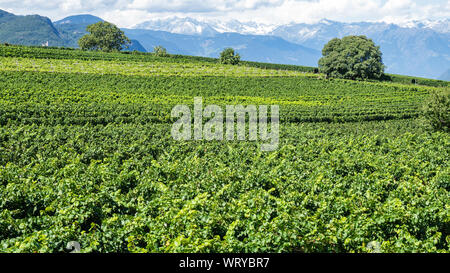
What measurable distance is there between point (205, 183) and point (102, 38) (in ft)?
330

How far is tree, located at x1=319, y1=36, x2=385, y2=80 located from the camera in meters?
70.7

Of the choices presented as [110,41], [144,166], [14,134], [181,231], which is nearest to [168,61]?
[110,41]

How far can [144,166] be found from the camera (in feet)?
53.9

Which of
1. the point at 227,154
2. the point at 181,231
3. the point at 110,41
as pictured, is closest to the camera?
the point at 181,231

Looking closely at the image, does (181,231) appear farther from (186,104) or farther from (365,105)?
(365,105)

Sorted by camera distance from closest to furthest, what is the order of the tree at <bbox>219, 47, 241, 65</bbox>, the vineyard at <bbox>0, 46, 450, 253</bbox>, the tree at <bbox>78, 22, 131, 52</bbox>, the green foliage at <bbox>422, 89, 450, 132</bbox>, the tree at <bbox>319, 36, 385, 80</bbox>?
1. the vineyard at <bbox>0, 46, 450, 253</bbox>
2. the green foliage at <bbox>422, 89, 450, 132</bbox>
3. the tree at <bbox>319, 36, 385, 80</bbox>
4. the tree at <bbox>219, 47, 241, 65</bbox>
5. the tree at <bbox>78, 22, 131, 52</bbox>

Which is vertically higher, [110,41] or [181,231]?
[110,41]

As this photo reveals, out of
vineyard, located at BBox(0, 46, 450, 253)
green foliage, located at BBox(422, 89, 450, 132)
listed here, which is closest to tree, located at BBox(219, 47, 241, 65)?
vineyard, located at BBox(0, 46, 450, 253)

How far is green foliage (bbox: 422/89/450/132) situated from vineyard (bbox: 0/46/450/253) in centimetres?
239

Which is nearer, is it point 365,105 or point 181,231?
point 181,231

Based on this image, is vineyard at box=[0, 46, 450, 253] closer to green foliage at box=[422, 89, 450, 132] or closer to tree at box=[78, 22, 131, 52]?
green foliage at box=[422, 89, 450, 132]
